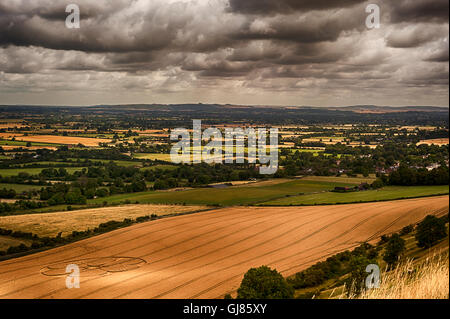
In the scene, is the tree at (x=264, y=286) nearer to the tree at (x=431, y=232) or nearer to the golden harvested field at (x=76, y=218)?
the tree at (x=431, y=232)

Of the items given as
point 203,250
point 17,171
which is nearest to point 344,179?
point 203,250

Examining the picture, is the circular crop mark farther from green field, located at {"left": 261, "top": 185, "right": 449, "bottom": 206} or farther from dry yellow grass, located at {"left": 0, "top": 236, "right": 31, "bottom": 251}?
green field, located at {"left": 261, "top": 185, "right": 449, "bottom": 206}

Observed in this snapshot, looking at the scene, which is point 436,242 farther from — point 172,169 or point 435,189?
point 172,169

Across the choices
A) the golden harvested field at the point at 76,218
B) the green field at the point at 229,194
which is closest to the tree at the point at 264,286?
the golden harvested field at the point at 76,218
